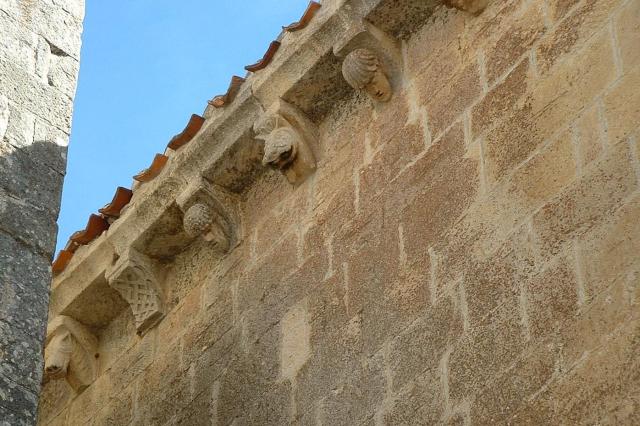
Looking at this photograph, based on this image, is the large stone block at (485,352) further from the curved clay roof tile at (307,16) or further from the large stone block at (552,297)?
the curved clay roof tile at (307,16)

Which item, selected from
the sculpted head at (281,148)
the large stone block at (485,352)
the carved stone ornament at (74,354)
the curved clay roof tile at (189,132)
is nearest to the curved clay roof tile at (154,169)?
the curved clay roof tile at (189,132)

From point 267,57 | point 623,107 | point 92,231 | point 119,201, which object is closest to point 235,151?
point 267,57

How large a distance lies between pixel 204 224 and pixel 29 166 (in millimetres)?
1802

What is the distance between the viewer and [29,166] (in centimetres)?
533

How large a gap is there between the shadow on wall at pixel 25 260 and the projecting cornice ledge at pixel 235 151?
149 centimetres

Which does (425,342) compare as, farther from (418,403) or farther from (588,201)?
(588,201)

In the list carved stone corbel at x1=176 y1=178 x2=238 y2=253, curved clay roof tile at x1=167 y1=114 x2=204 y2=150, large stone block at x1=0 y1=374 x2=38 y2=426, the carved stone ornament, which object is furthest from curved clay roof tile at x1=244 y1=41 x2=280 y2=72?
large stone block at x1=0 y1=374 x2=38 y2=426

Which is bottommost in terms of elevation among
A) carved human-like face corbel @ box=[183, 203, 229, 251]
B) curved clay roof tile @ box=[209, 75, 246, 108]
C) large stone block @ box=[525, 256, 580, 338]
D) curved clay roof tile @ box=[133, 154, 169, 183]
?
large stone block @ box=[525, 256, 580, 338]

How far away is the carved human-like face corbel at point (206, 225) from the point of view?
7055 millimetres

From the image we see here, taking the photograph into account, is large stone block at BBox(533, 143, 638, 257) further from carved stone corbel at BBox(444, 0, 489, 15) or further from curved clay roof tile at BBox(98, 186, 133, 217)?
curved clay roof tile at BBox(98, 186, 133, 217)

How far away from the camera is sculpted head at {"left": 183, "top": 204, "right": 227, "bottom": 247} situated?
23.1 ft

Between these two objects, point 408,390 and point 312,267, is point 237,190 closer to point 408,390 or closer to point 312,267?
point 312,267

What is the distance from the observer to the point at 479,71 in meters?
5.91

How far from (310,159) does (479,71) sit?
1.08 meters
